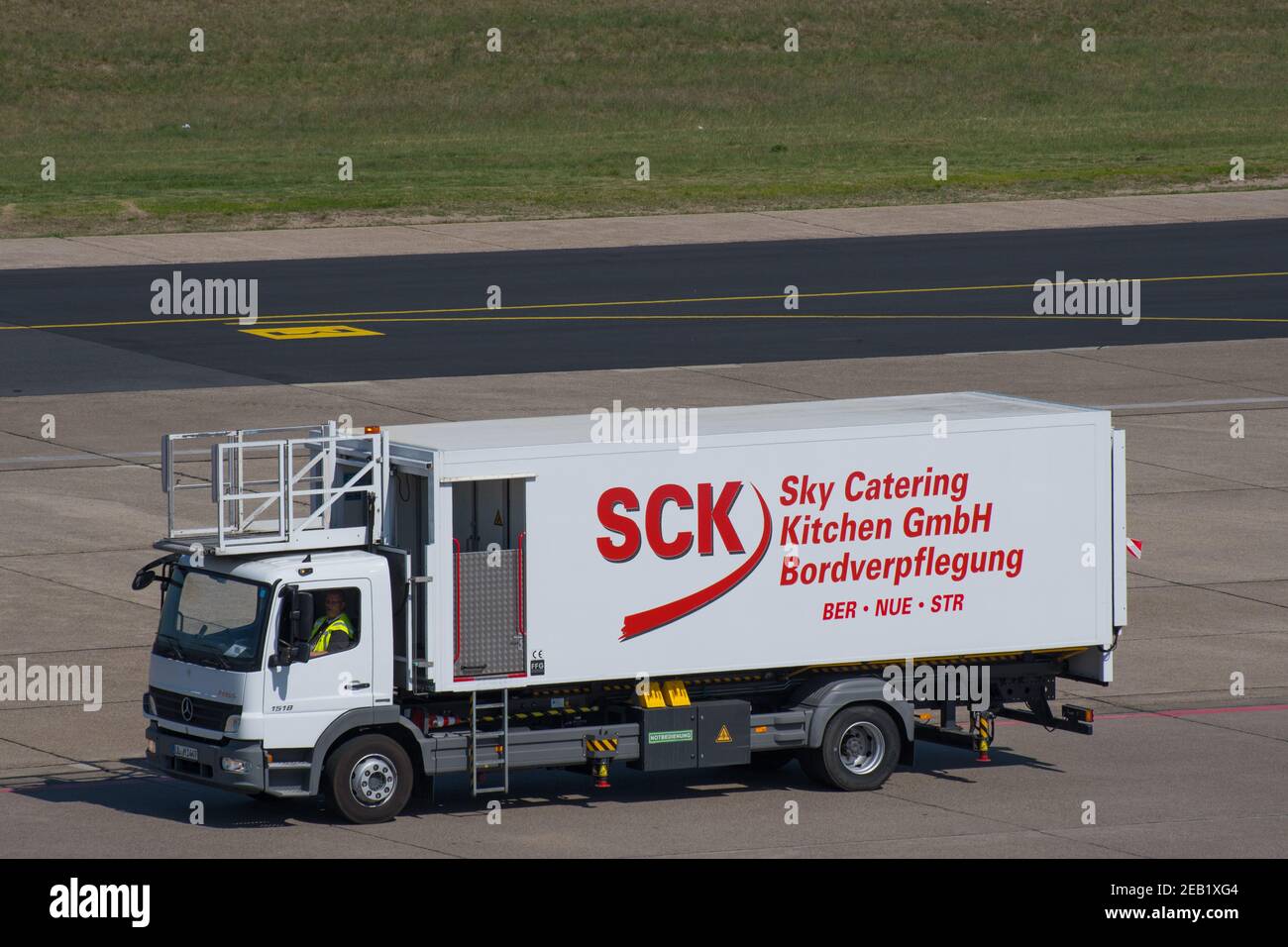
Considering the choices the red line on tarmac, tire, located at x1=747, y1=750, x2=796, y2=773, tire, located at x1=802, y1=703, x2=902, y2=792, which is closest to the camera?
tire, located at x1=802, y1=703, x2=902, y2=792

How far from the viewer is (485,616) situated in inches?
708

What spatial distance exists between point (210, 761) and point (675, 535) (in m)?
4.25

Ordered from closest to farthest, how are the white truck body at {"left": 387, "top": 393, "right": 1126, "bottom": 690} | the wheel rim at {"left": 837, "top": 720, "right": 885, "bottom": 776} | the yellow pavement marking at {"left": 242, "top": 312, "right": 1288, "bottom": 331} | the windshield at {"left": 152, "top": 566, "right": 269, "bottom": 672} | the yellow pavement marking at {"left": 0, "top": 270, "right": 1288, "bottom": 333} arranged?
the windshield at {"left": 152, "top": 566, "right": 269, "bottom": 672}
the white truck body at {"left": 387, "top": 393, "right": 1126, "bottom": 690}
the wheel rim at {"left": 837, "top": 720, "right": 885, "bottom": 776}
the yellow pavement marking at {"left": 0, "top": 270, "right": 1288, "bottom": 333}
the yellow pavement marking at {"left": 242, "top": 312, "right": 1288, "bottom": 331}

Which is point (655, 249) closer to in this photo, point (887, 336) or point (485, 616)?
point (887, 336)

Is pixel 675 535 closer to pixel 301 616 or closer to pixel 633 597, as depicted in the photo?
pixel 633 597

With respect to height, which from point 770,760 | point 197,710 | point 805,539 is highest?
point 805,539

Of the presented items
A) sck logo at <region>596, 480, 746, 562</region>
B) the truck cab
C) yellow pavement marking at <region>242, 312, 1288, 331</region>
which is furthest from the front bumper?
yellow pavement marking at <region>242, 312, 1288, 331</region>

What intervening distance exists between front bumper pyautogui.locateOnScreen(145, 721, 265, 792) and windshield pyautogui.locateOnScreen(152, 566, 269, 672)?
0.64 meters

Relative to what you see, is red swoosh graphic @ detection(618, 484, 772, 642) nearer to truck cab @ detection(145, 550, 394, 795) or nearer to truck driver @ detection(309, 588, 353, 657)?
truck cab @ detection(145, 550, 394, 795)

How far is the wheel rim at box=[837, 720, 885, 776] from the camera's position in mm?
19281

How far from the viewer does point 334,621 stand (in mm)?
17781

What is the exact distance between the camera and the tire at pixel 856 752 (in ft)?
62.7

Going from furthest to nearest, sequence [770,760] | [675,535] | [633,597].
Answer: [770,760] → [675,535] → [633,597]

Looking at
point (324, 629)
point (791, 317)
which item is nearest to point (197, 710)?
point (324, 629)
